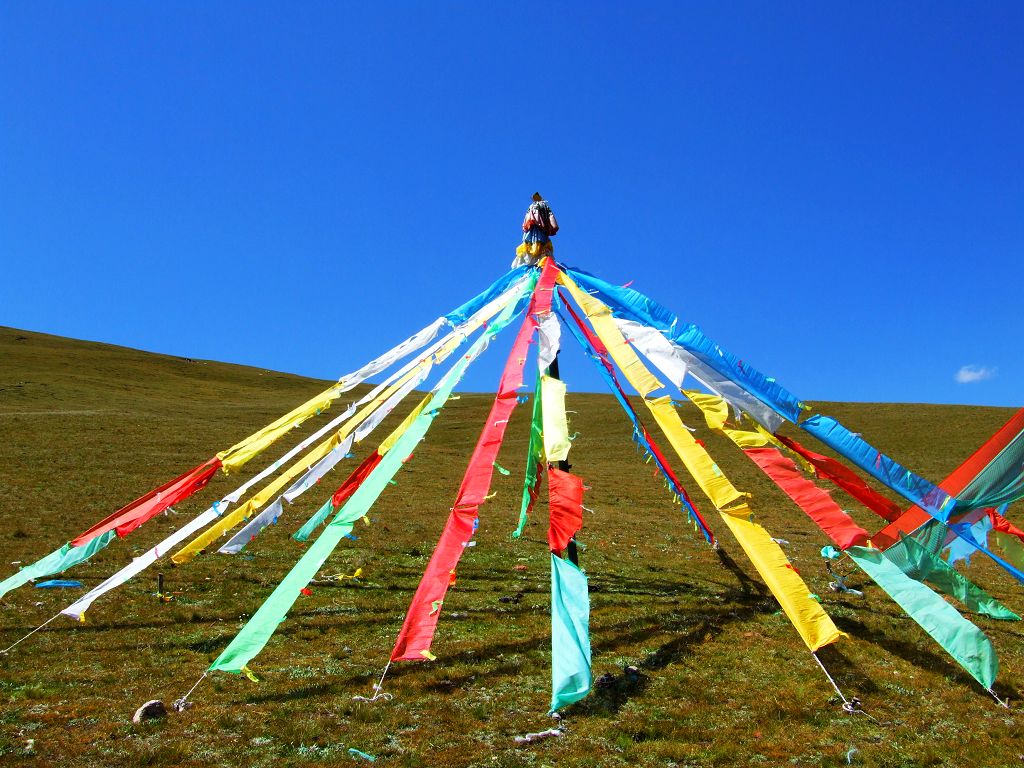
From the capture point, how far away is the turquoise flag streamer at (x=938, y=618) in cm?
679

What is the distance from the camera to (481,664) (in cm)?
848

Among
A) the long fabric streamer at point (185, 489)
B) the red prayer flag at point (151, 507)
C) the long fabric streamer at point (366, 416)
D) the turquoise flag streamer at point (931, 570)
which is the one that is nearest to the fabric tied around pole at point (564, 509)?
the long fabric streamer at point (366, 416)

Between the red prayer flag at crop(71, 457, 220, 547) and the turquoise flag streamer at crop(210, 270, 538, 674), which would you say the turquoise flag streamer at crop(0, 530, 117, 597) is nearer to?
the red prayer flag at crop(71, 457, 220, 547)

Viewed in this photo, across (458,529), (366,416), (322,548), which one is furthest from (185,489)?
(458,529)

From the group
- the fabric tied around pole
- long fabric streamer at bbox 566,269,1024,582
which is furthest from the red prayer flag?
long fabric streamer at bbox 566,269,1024,582

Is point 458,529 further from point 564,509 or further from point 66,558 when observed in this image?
point 66,558

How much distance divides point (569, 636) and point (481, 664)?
2.39 meters

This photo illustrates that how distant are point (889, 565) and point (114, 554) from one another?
1478 centimetres

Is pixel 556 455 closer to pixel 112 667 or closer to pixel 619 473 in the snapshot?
pixel 112 667

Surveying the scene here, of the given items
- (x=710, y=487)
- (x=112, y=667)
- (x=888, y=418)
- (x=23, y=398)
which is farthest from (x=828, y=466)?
(x=23, y=398)

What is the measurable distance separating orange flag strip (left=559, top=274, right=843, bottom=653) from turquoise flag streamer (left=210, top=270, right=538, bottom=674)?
8.49ft

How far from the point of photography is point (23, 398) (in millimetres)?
50688

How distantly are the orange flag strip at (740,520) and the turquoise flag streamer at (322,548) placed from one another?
8.49 feet

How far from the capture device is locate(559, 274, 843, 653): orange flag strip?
22.1 feet
